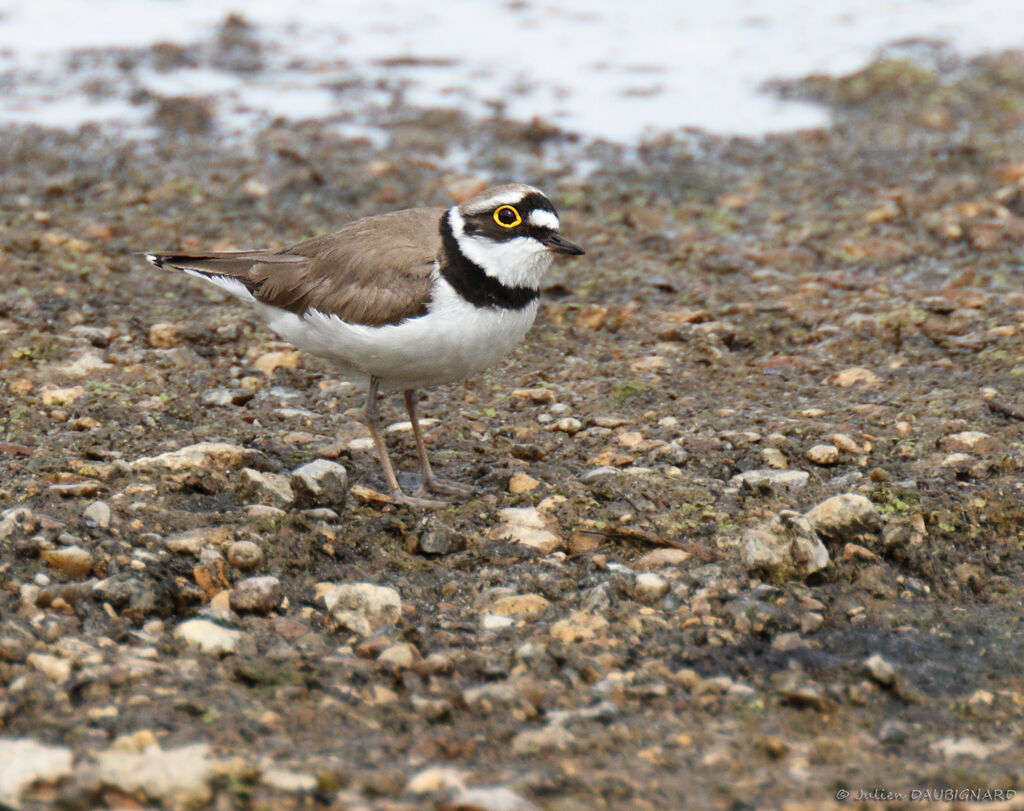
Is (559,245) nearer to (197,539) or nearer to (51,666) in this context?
(197,539)

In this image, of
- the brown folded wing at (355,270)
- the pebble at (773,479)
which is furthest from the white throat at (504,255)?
the pebble at (773,479)

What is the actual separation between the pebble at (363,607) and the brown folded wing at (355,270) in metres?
1.32

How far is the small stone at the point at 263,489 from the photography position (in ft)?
15.8

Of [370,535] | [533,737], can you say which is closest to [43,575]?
[370,535]

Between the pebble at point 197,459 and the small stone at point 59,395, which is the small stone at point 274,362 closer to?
the small stone at point 59,395

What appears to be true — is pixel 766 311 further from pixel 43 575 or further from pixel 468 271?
pixel 43 575

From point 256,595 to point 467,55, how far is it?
9.41 m

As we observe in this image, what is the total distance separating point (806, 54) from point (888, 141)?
10.0ft

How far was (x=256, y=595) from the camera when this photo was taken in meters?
4.06

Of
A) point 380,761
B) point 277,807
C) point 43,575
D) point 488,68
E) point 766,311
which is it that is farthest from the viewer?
point 488,68

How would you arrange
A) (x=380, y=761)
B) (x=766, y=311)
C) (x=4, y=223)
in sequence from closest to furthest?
(x=380, y=761) < (x=766, y=311) < (x=4, y=223)

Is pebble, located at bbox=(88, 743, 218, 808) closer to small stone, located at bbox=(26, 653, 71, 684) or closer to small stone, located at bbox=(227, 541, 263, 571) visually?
small stone, located at bbox=(26, 653, 71, 684)

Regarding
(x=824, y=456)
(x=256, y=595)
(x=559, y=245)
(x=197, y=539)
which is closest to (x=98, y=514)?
(x=197, y=539)

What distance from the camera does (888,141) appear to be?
970 centimetres
